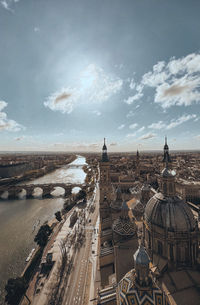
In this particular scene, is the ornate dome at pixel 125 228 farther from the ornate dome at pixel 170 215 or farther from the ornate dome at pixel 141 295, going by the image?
the ornate dome at pixel 141 295

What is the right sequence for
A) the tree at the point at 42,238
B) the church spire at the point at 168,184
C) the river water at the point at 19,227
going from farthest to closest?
the tree at the point at 42,238 → the river water at the point at 19,227 → the church spire at the point at 168,184

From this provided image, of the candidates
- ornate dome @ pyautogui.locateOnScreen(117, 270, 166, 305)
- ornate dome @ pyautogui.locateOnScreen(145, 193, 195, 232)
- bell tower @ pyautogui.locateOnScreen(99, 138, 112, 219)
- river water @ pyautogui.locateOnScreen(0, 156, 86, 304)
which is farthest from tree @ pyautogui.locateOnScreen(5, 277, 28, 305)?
ornate dome @ pyautogui.locateOnScreen(145, 193, 195, 232)

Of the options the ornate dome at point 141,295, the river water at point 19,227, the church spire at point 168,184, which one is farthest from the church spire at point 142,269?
the river water at point 19,227

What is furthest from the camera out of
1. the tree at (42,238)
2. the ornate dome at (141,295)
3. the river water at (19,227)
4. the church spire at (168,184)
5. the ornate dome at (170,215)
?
the tree at (42,238)

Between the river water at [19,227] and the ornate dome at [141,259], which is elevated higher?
the ornate dome at [141,259]

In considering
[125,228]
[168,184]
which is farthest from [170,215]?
[125,228]

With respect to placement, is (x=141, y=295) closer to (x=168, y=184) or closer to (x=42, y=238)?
(x=168, y=184)

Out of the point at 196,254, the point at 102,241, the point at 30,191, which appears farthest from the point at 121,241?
the point at 30,191
